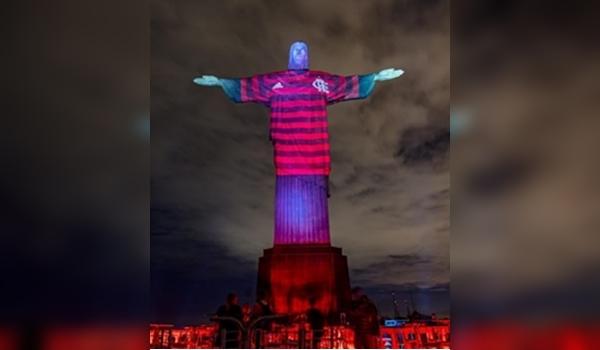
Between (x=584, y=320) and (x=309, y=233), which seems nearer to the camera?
(x=584, y=320)

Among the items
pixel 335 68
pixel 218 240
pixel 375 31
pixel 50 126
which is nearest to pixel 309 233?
pixel 218 240

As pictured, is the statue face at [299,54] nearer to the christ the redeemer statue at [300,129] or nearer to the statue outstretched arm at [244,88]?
the christ the redeemer statue at [300,129]

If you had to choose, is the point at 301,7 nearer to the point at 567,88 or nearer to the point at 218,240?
the point at 218,240

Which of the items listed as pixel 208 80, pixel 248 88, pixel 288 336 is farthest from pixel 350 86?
pixel 288 336

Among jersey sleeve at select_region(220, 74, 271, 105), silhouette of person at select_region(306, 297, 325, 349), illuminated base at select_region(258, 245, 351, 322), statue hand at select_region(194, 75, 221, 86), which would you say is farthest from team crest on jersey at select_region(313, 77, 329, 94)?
silhouette of person at select_region(306, 297, 325, 349)

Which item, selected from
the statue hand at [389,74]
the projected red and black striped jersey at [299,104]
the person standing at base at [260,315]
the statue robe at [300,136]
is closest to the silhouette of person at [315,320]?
the person standing at base at [260,315]

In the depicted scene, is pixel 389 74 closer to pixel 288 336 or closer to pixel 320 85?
pixel 320 85
